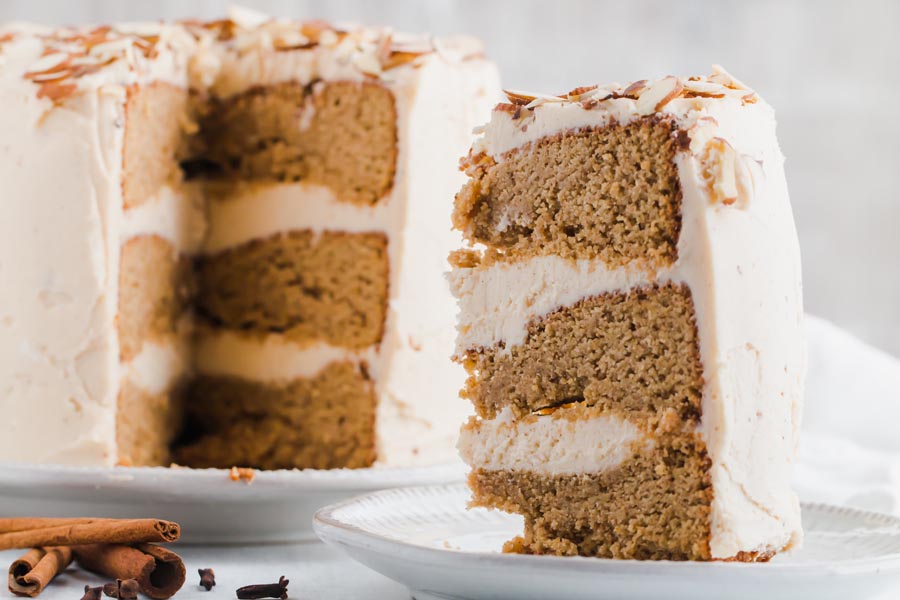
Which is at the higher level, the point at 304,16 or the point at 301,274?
the point at 304,16

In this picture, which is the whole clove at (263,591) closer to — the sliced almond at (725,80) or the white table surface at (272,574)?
the white table surface at (272,574)

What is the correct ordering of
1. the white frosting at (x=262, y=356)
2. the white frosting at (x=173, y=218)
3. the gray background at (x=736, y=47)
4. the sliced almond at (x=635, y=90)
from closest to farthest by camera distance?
1. the sliced almond at (x=635, y=90)
2. the white frosting at (x=173, y=218)
3. the white frosting at (x=262, y=356)
4. the gray background at (x=736, y=47)

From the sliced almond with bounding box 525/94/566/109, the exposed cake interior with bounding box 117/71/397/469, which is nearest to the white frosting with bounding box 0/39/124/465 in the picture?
the exposed cake interior with bounding box 117/71/397/469

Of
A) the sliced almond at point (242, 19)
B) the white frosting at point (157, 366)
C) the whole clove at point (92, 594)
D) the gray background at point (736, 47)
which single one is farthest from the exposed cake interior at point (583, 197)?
the gray background at point (736, 47)

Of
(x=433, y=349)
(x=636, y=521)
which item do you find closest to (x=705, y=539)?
(x=636, y=521)

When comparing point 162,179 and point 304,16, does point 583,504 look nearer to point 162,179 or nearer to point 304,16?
point 162,179

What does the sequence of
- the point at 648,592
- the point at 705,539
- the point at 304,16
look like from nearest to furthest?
the point at 648,592 < the point at 705,539 < the point at 304,16
